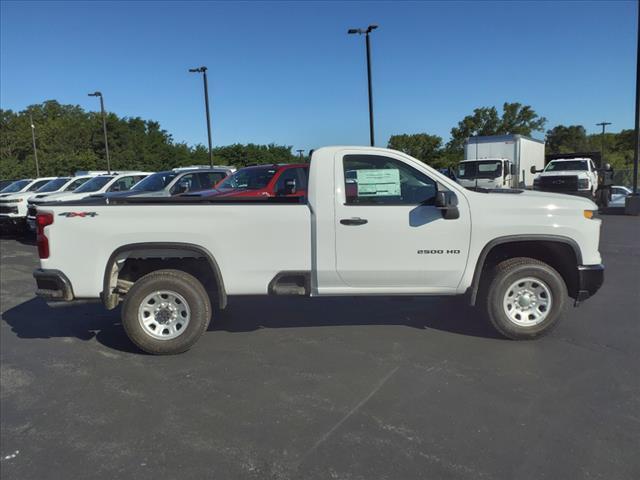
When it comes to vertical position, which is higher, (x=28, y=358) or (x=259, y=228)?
(x=259, y=228)

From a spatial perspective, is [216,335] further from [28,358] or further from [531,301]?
[531,301]

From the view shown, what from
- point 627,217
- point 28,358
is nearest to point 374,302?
point 28,358

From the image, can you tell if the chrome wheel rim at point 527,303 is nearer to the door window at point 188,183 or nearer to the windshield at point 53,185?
the door window at point 188,183

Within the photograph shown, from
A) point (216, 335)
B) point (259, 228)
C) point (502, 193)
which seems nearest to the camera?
point (259, 228)

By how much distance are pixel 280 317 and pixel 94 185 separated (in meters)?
10.3

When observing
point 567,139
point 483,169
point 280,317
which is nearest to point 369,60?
point 483,169

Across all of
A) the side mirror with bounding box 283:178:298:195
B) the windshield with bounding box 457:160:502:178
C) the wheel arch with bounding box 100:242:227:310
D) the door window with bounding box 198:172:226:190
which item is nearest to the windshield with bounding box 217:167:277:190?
the side mirror with bounding box 283:178:298:195

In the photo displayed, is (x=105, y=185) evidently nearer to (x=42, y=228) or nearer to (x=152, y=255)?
(x=42, y=228)

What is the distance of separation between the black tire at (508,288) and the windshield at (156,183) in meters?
8.98

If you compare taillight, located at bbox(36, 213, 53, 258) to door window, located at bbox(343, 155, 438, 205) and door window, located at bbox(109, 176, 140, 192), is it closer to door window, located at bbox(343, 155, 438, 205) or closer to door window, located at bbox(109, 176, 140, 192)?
door window, located at bbox(343, 155, 438, 205)

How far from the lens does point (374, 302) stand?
21.4 feet

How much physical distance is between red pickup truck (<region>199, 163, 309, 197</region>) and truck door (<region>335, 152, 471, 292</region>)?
458 cm

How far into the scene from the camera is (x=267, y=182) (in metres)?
9.90

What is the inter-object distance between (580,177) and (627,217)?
10.4 ft
